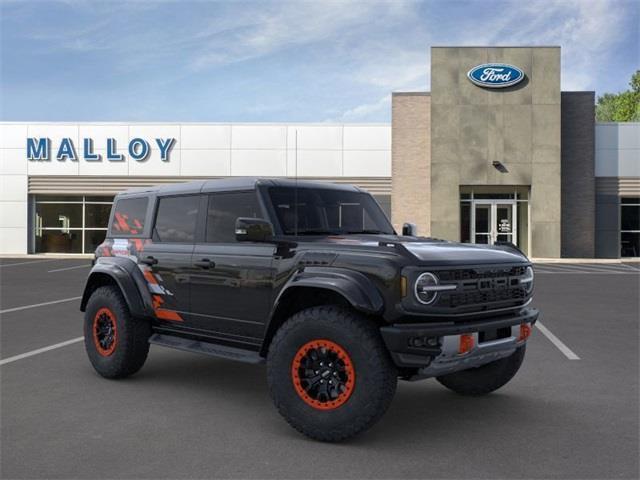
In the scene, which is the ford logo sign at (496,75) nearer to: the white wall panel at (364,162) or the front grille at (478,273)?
the white wall panel at (364,162)

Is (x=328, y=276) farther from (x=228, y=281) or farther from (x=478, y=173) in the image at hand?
(x=478, y=173)

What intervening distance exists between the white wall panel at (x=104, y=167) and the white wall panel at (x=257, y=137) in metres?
5.50

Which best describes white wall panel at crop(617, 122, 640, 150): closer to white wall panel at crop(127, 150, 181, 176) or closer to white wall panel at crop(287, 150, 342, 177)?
white wall panel at crop(287, 150, 342, 177)

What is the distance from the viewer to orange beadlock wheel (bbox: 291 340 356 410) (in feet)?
A: 14.2

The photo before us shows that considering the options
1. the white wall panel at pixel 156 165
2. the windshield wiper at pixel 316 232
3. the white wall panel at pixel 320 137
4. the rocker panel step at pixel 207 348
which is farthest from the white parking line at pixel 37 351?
the white wall panel at pixel 156 165

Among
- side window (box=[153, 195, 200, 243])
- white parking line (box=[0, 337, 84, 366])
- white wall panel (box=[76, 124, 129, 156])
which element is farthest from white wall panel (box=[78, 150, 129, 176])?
side window (box=[153, 195, 200, 243])

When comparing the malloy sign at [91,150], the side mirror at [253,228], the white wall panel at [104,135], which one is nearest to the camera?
the side mirror at [253,228]

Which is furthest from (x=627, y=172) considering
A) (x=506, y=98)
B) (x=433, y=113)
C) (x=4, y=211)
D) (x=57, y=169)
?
(x=4, y=211)

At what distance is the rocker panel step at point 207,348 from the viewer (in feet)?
16.3

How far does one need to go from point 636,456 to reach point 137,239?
4715 mm

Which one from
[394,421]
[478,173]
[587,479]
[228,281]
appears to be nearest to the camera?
[587,479]

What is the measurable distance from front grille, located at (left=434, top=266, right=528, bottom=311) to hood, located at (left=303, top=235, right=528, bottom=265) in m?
0.07

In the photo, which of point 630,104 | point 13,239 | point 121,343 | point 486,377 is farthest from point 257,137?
point 630,104

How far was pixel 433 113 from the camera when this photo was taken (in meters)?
29.0
